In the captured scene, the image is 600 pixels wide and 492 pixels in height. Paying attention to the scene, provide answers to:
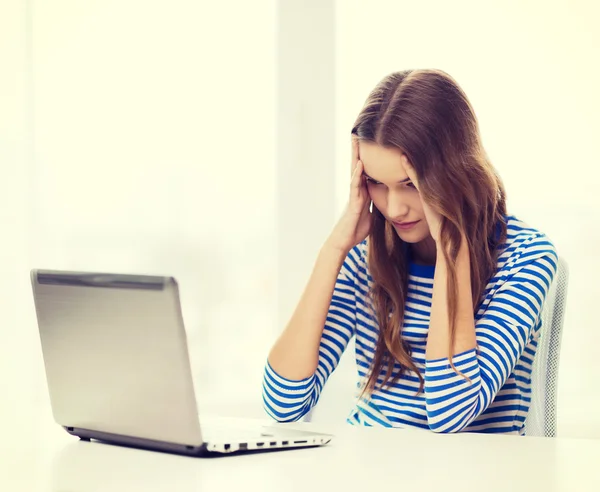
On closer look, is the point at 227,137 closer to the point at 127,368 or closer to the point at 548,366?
the point at 548,366

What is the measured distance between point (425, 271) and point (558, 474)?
2.32 feet

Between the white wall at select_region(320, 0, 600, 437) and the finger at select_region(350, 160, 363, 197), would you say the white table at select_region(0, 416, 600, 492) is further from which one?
the white wall at select_region(320, 0, 600, 437)

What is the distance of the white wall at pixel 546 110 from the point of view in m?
2.13

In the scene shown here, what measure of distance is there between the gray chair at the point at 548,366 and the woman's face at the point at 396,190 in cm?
26

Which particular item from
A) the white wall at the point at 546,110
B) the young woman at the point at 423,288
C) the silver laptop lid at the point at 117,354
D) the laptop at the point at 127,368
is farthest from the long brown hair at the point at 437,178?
the white wall at the point at 546,110

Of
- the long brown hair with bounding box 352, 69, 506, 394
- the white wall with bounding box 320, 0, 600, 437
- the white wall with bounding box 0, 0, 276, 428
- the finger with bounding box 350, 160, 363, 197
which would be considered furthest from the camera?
the white wall with bounding box 0, 0, 276, 428

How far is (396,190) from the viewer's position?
1431mm

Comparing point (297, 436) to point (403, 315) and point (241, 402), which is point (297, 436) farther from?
point (241, 402)

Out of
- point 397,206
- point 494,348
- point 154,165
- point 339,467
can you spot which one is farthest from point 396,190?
point 154,165

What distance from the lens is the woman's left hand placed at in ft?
4.56

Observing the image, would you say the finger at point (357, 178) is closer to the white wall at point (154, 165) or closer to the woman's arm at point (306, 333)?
the woman's arm at point (306, 333)

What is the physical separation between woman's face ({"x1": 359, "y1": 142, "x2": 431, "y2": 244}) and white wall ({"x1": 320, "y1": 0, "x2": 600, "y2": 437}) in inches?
32.3

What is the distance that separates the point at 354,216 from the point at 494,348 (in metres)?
0.38

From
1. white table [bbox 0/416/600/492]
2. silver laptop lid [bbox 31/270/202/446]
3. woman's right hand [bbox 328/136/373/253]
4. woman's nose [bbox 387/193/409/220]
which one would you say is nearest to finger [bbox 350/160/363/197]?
woman's right hand [bbox 328/136/373/253]
